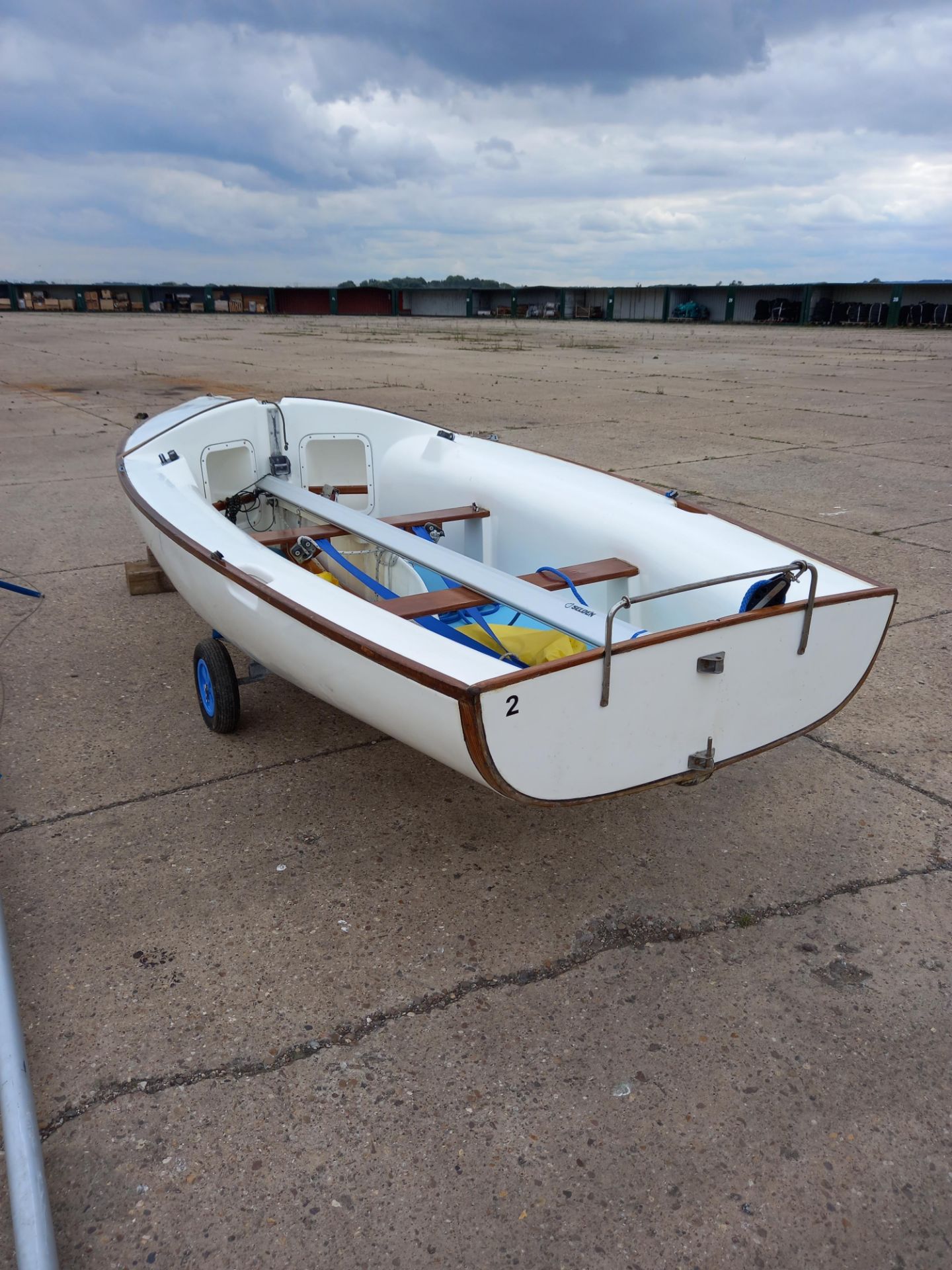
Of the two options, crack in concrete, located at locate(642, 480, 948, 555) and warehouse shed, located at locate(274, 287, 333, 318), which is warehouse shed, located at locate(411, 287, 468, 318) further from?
crack in concrete, located at locate(642, 480, 948, 555)

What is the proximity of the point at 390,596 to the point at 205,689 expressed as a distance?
2.66 ft

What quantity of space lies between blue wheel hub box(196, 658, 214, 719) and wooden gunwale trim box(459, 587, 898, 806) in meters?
1.62

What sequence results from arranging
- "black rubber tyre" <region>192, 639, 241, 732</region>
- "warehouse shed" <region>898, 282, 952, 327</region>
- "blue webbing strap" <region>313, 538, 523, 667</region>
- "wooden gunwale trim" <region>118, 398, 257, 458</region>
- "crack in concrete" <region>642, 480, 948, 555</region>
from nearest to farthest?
"blue webbing strap" <region>313, 538, 523, 667</region>
"black rubber tyre" <region>192, 639, 241, 732</region>
"wooden gunwale trim" <region>118, 398, 257, 458</region>
"crack in concrete" <region>642, 480, 948, 555</region>
"warehouse shed" <region>898, 282, 952, 327</region>

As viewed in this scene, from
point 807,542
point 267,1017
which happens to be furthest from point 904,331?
point 267,1017

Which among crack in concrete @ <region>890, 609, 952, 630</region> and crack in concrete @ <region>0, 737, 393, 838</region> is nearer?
crack in concrete @ <region>0, 737, 393, 838</region>

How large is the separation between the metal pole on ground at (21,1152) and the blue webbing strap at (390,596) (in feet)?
4.72

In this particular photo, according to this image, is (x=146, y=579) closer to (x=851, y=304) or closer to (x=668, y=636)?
(x=668, y=636)

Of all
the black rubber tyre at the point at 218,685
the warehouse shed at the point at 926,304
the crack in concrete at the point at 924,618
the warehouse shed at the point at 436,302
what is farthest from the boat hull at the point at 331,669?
the warehouse shed at the point at 436,302

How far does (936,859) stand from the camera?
2.73 m

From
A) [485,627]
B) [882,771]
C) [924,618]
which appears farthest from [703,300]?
[485,627]

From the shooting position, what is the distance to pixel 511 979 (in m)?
2.27

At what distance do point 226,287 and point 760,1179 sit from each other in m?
56.3

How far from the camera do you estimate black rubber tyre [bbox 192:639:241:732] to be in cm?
326

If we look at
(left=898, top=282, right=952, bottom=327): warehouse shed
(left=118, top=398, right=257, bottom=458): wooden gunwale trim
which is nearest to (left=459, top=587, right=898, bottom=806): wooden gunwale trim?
(left=118, top=398, right=257, bottom=458): wooden gunwale trim
